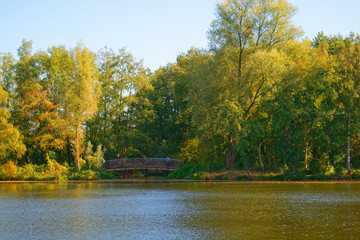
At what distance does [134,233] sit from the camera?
14.0m

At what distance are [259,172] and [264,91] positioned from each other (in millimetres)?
8065

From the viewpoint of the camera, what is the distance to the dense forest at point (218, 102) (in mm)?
35375

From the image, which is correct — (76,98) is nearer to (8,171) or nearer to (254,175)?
(8,171)

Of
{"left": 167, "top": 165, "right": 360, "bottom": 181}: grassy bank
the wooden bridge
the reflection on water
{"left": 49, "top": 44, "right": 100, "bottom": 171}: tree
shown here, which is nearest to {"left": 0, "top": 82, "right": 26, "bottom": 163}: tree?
{"left": 49, "top": 44, "right": 100, "bottom": 171}: tree

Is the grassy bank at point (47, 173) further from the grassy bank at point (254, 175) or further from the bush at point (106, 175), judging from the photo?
the grassy bank at point (254, 175)

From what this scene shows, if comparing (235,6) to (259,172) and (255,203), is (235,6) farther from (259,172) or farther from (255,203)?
(255,203)

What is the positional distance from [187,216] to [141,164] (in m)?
30.1

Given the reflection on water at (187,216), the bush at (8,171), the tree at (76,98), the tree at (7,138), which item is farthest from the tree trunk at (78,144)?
the reflection on water at (187,216)

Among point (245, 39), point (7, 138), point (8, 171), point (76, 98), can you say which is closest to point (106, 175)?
point (76, 98)

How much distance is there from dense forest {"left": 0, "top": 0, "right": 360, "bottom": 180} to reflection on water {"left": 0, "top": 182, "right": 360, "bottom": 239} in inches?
458

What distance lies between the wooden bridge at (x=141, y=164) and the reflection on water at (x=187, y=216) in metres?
21.6

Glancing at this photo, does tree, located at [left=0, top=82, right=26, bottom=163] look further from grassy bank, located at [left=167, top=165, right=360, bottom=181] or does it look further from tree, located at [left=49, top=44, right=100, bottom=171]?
grassy bank, located at [left=167, top=165, right=360, bottom=181]

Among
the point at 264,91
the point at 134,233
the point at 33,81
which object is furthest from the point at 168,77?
the point at 134,233

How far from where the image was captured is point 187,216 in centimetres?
1752
